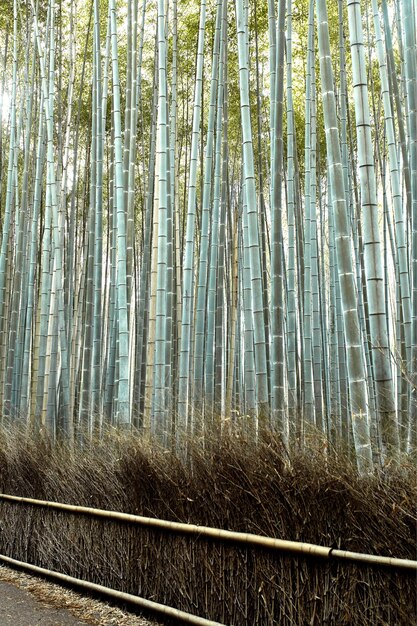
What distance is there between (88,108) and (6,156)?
1.03 m

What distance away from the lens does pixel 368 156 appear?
2.40 meters

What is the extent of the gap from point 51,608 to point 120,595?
0.95ft

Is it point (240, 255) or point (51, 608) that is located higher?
point (240, 255)

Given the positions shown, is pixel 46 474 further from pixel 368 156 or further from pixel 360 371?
pixel 368 156

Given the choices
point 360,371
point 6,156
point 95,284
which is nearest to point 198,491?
point 360,371

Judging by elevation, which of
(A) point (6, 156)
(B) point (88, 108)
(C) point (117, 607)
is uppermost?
(B) point (88, 108)

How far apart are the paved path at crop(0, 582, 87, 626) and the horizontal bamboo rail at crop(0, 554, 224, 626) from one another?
0.19 meters

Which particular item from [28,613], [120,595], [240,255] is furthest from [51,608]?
[240,255]

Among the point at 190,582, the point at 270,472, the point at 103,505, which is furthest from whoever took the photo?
the point at 103,505

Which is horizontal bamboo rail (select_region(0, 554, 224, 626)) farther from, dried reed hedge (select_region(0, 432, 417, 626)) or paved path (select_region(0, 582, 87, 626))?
paved path (select_region(0, 582, 87, 626))

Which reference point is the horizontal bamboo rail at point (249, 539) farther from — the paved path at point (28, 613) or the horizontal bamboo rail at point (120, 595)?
the paved path at point (28, 613)

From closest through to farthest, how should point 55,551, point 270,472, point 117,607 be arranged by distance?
point 270,472 < point 117,607 < point 55,551

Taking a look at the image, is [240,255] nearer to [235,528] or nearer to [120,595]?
[120,595]

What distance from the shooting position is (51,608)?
114 inches
